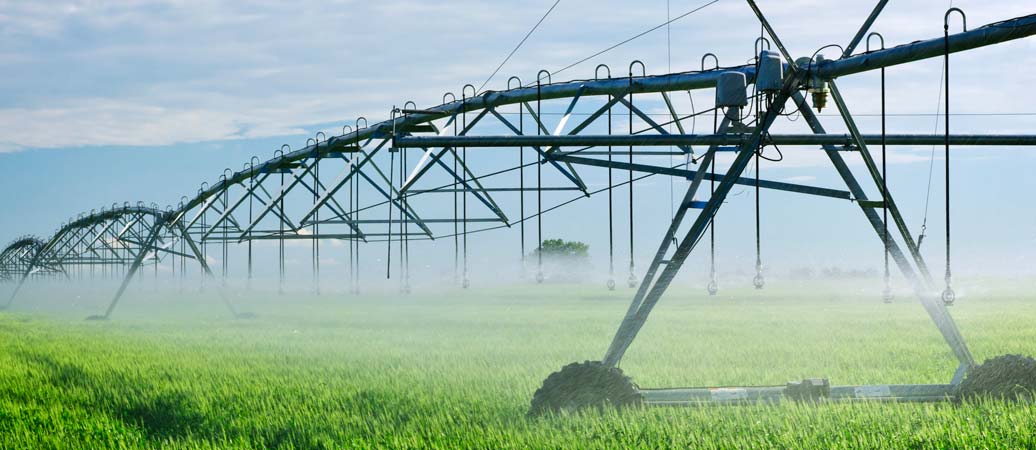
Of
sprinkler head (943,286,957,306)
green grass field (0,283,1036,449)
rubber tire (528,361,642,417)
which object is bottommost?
green grass field (0,283,1036,449)

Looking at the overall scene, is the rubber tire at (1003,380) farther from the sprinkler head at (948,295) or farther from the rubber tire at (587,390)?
the rubber tire at (587,390)

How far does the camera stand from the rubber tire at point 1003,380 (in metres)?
11.9

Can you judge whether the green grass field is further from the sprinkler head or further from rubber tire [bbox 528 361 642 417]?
the sprinkler head

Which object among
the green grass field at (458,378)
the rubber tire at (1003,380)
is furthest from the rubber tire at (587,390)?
the rubber tire at (1003,380)

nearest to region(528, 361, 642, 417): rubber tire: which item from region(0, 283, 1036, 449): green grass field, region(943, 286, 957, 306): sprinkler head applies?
A: region(0, 283, 1036, 449): green grass field

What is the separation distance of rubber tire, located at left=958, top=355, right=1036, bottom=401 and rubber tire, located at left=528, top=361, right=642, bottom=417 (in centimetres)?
402

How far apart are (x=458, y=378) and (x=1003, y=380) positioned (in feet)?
24.0

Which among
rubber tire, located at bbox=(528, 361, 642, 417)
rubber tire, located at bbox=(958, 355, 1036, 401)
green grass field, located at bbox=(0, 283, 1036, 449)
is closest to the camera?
green grass field, located at bbox=(0, 283, 1036, 449)

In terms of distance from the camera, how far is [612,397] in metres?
11.0

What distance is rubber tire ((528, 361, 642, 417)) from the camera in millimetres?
10992

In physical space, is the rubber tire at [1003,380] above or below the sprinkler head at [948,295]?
below

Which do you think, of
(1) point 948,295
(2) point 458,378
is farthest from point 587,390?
(2) point 458,378

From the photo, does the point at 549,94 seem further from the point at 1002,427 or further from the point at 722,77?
the point at 1002,427

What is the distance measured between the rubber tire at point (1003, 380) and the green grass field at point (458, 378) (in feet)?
1.73
